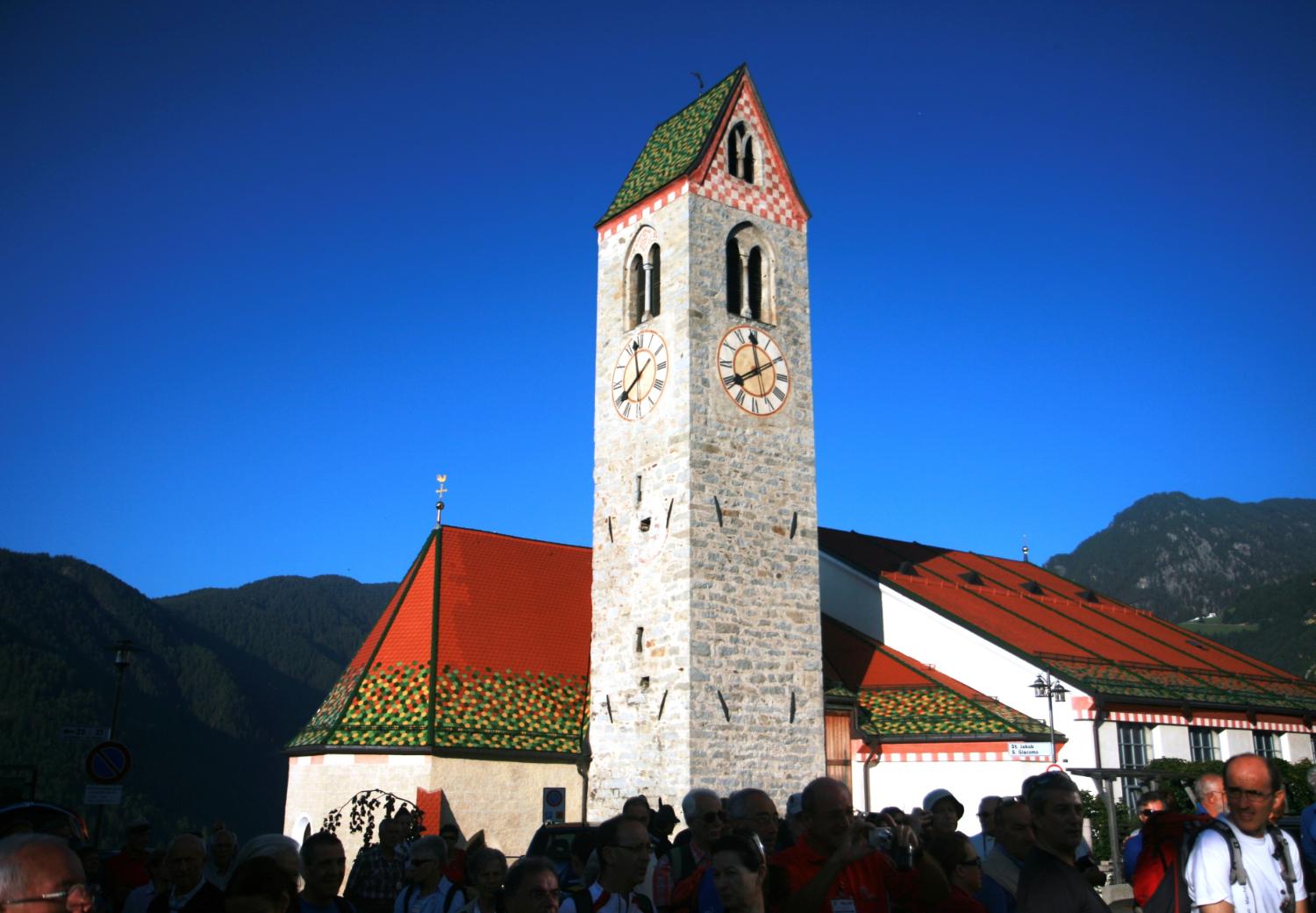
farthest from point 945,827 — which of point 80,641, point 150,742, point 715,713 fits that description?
point 80,641

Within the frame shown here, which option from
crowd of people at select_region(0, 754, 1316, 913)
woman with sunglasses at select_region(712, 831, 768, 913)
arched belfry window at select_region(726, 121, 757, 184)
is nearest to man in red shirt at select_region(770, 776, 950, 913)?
crowd of people at select_region(0, 754, 1316, 913)

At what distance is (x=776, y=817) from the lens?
24.3 feet

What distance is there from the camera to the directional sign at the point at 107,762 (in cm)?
1397

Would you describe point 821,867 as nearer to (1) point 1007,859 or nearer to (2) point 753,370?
(1) point 1007,859

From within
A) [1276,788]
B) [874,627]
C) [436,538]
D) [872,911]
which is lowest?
[872,911]

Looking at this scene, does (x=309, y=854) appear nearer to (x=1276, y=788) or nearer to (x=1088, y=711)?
(x=1276, y=788)

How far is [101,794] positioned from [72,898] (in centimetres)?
1207

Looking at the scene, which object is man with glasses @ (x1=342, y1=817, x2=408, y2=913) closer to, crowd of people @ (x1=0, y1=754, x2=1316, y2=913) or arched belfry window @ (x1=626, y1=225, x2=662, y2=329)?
crowd of people @ (x1=0, y1=754, x2=1316, y2=913)

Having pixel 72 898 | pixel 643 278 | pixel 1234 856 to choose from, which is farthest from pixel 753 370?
pixel 72 898

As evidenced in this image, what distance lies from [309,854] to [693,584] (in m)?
14.4

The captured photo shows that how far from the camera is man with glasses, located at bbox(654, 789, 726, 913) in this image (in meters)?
7.47

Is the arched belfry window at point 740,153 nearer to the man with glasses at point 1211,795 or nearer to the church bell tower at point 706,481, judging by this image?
the church bell tower at point 706,481

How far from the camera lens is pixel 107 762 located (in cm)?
1413

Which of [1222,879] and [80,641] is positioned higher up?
[80,641]
